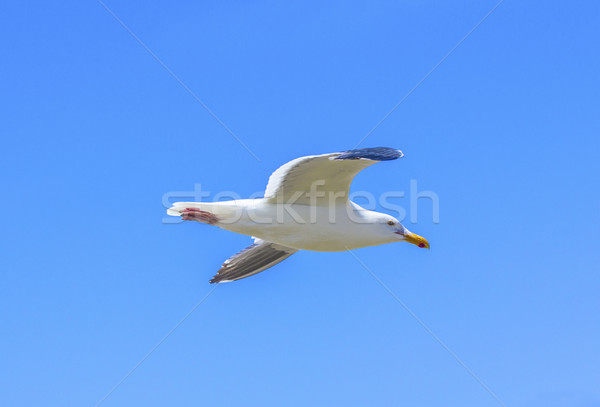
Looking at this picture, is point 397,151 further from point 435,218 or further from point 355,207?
point 435,218

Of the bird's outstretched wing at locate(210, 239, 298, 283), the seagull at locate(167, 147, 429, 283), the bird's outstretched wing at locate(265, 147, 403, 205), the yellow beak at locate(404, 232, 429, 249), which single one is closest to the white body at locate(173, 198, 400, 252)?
the seagull at locate(167, 147, 429, 283)

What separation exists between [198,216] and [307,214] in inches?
59.2

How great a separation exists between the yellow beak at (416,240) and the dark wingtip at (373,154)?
2.25m

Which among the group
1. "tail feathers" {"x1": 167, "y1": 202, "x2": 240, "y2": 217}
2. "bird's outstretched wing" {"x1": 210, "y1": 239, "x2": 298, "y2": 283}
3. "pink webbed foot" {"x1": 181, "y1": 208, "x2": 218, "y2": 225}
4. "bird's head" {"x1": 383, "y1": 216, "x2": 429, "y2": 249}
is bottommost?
"pink webbed foot" {"x1": 181, "y1": 208, "x2": 218, "y2": 225}

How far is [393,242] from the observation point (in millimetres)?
12000

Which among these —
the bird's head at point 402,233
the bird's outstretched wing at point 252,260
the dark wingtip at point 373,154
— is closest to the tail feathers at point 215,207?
the bird's outstretched wing at point 252,260

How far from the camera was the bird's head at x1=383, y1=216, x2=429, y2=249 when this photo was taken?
38.6 ft

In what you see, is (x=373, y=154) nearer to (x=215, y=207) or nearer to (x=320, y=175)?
(x=320, y=175)

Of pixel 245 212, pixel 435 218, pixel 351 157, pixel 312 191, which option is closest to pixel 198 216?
pixel 245 212

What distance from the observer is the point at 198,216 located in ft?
36.7

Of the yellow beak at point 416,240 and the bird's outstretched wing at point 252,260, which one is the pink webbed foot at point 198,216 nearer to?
the bird's outstretched wing at point 252,260

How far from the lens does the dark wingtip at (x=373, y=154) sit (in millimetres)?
9820

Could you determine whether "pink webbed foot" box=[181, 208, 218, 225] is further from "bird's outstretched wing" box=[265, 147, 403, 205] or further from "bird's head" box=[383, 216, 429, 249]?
"bird's head" box=[383, 216, 429, 249]

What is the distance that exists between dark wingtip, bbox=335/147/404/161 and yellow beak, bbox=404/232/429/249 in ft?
7.39
